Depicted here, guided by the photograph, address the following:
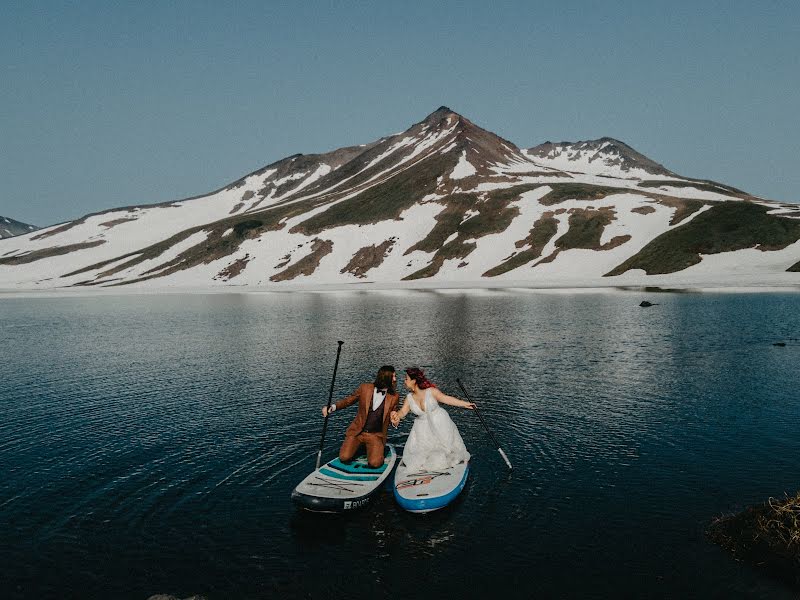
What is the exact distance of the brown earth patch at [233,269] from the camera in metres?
189

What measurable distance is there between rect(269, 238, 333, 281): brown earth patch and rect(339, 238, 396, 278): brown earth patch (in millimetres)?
10534

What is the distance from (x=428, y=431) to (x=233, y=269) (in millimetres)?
181888

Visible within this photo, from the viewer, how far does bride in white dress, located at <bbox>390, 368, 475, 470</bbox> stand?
63.9 feet

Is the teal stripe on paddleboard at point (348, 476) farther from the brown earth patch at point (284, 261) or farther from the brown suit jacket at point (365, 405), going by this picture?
the brown earth patch at point (284, 261)

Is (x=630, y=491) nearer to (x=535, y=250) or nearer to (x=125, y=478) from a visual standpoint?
(x=125, y=478)

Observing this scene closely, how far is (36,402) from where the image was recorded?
112ft

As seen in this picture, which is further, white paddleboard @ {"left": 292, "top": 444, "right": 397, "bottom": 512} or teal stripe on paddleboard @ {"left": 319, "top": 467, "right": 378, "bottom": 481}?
teal stripe on paddleboard @ {"left": 319, "top": 467, "right": 378, "bottom": 481}

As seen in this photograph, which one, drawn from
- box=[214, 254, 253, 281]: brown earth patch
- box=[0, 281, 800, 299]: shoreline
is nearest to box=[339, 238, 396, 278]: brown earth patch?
box=[0, 281, 800, 299]: shoreline

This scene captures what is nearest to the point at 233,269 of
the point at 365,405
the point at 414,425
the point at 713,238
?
the point at 713,238

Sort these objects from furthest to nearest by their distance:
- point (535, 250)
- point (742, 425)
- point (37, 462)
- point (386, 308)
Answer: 1. point (535, 250)
2. point (386, 308)
3. point (742, 425)
4. point (37, 462)

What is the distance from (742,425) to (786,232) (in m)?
129

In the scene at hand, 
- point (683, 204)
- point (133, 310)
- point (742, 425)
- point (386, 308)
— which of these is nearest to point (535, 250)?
point (683, 204)

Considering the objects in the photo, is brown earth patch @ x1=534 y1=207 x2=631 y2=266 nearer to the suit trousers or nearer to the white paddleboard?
the suit trousers

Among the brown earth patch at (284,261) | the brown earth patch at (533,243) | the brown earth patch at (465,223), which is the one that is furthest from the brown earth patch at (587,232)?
the brown earth patch at (284,261)
